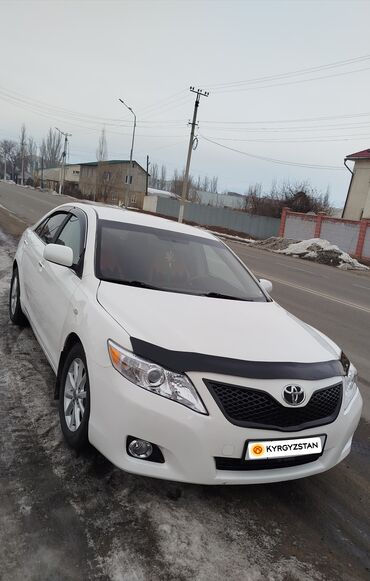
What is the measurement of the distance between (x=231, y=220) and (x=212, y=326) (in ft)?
137

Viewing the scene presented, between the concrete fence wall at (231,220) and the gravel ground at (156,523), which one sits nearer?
the gravel ground at (156,523)

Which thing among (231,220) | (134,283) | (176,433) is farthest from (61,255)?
(231,220)

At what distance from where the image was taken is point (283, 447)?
253cm

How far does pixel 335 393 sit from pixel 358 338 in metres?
5.14

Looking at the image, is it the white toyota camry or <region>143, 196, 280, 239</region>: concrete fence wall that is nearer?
the white toyota camry

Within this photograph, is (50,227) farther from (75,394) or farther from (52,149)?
(52,149)

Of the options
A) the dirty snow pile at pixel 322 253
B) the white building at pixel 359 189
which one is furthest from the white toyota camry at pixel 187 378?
the white building at pixel 359 189

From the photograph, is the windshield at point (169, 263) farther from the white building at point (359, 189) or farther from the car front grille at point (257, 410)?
the white building at point (359, 189)

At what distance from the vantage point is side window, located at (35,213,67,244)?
15.5 feet

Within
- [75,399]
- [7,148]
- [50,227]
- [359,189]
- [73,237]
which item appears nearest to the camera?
[75,399]

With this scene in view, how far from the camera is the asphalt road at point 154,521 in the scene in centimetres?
221

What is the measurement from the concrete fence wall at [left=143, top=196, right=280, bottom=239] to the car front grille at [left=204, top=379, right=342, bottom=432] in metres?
38.1

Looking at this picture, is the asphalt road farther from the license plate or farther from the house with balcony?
the house with balcony

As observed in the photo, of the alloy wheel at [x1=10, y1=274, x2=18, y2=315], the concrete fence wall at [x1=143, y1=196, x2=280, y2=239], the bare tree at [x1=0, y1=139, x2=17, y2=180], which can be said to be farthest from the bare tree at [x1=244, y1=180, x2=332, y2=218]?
the bare tree at [x1=0, y1=139, x2=17, y2=180]
